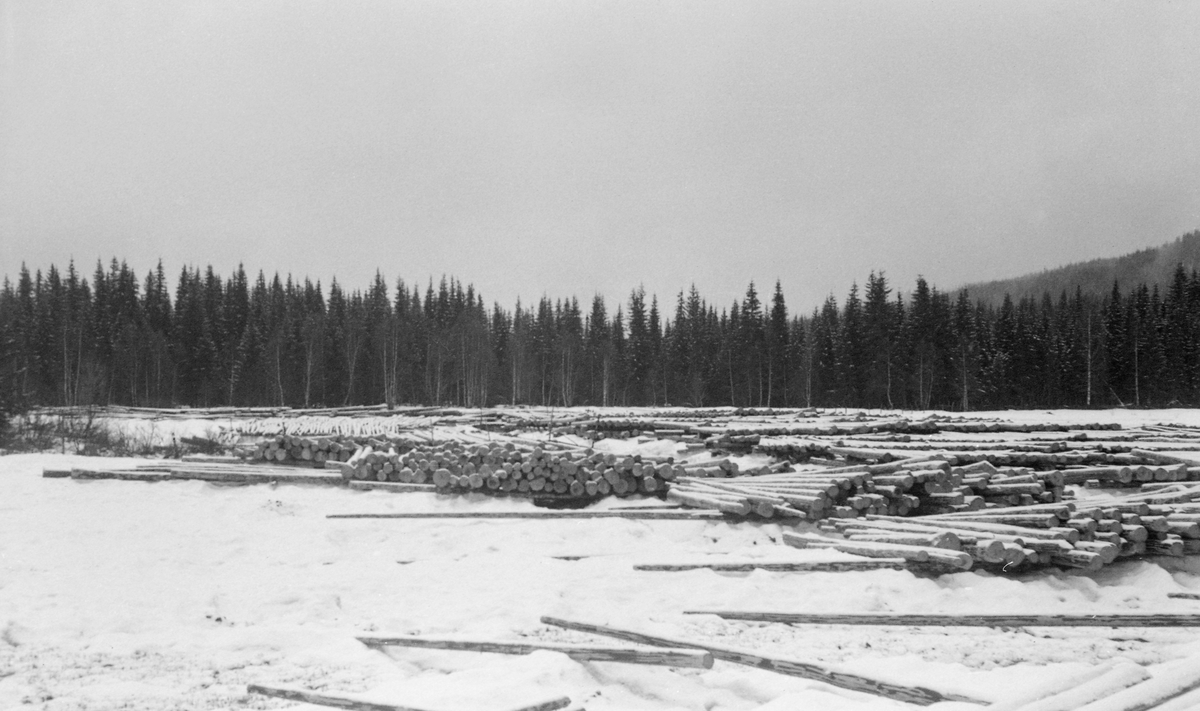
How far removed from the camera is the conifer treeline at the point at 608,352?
5281 cm

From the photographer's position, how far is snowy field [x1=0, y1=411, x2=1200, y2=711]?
539cm

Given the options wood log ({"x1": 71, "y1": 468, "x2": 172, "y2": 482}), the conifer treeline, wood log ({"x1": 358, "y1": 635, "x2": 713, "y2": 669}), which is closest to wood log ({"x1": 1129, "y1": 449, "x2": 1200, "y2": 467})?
wood log ({"x1": 358, "y1": 635, "x2": 713, "y2": 669})

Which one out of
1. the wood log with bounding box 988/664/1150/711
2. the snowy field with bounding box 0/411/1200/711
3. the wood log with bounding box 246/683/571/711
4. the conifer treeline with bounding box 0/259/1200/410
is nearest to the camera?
the wood log with bounding box 988/664/1150/711

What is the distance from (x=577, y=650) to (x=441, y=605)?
283cm

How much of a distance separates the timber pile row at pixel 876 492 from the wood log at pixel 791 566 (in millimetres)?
1746

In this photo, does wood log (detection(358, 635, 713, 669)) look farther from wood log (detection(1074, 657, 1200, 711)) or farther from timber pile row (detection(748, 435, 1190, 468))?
timber pile row (detection(748, 435, 1190, 468))

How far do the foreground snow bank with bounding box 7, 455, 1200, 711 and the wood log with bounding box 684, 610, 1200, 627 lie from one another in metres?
0.11

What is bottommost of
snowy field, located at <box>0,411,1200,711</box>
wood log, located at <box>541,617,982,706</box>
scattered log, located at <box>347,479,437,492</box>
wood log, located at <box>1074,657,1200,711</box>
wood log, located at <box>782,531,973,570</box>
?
snowy field, located at <box>0,411,1200,711</box>

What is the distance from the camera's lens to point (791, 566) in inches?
342

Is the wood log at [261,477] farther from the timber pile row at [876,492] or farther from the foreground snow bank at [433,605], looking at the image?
the timber pile row at [876,492]

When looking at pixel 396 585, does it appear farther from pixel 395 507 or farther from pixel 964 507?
pixel 964 507

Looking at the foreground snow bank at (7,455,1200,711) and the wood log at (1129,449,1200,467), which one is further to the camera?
the wood log at (1129,449,1200,467)

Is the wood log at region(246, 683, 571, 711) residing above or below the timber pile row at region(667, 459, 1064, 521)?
below

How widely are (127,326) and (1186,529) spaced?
70.6 m
